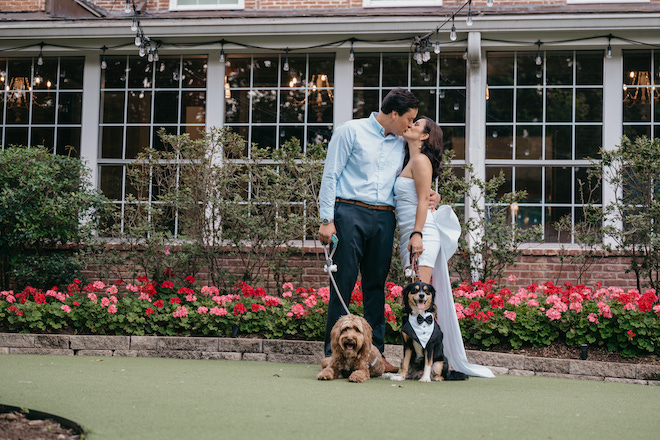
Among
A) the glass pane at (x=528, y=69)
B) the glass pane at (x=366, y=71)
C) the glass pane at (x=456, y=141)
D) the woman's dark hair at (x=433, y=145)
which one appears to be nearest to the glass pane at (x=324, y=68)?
the glass pane at (x=366, y=71)

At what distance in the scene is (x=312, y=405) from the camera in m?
3.31

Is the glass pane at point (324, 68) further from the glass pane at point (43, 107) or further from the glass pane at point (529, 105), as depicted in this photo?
the glass pane at point (43, 107)

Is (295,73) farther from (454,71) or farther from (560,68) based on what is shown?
(560,68)

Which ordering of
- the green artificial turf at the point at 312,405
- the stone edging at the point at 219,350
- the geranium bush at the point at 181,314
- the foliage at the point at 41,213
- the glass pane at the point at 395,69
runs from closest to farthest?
the green artificial turf at the point at 312,405 < the stone edging at the point at 219,350 < the geranium bush at the point at 181,314 < the foliage at the point at 41,213 < the glass pane at the point at 395,69

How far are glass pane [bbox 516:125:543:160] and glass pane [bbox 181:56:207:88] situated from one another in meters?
4.05

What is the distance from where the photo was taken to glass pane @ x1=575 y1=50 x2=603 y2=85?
Result: 26.6 feet

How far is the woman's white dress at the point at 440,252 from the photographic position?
4500 mm

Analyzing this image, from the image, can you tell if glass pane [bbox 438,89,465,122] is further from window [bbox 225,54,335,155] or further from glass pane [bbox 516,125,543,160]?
window [bbox 225,54,335,155]

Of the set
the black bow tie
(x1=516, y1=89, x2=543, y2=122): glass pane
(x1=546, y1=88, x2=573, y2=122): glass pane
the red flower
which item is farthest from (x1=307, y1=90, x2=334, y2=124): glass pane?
the black bow tie

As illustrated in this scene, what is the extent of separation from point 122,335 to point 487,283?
3.38 m

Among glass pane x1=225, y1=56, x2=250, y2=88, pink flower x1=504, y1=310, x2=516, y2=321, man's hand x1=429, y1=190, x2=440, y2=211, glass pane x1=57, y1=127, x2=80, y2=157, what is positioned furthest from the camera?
glass pane x1=57, y1=127, x2=80, y2=157

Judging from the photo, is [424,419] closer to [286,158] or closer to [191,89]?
[286,158]

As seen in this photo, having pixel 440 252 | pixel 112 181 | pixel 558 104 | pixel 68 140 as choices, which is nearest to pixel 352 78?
pixel 558 104

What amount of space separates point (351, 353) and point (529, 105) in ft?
17.1
